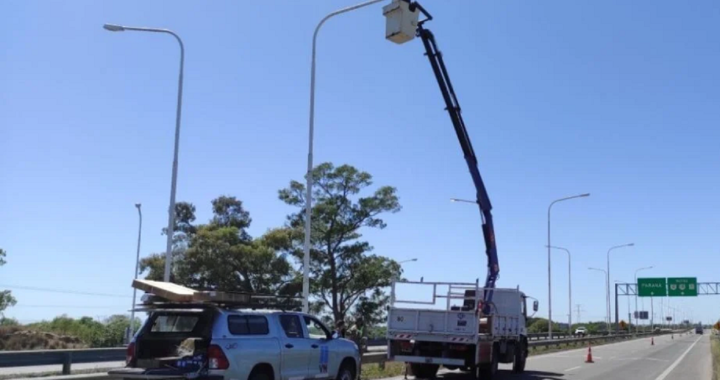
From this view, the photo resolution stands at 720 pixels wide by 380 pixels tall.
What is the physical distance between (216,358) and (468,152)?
14175 millimetres

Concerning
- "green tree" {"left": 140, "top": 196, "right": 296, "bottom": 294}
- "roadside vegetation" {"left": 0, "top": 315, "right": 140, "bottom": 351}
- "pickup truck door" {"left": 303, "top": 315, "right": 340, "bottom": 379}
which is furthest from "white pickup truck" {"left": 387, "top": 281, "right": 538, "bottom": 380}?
"green tree" {"left": 140, "top": 196, "right": 296, "bottom": 294}

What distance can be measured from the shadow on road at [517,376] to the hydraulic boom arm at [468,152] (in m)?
2.34

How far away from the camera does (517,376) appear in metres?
20.9

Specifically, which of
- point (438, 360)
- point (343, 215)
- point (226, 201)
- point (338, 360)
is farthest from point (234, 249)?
point (338, 360)

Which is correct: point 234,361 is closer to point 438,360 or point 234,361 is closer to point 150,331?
point 150,331

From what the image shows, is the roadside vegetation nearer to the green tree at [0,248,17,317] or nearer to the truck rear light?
the green tree at [0,248,17,317]

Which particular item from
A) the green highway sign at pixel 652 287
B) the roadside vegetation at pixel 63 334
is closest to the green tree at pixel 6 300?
the roadside vegetation at pixel 63 334

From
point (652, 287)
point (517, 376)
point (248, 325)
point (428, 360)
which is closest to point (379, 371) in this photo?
point (428, 360)

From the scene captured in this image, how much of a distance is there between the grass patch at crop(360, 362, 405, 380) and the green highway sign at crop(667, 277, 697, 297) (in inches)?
2097

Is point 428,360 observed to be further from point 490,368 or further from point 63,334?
point 63,334

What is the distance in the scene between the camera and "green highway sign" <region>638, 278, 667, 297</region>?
68.4 metres

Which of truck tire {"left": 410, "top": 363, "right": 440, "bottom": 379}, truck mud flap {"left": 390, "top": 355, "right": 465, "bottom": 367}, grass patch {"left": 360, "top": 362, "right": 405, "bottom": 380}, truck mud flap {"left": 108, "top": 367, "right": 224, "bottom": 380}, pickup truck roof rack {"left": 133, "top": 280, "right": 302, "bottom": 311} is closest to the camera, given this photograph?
truck mud flap {"left": 108, "top": 367, "right": 224, "bottom": 380}

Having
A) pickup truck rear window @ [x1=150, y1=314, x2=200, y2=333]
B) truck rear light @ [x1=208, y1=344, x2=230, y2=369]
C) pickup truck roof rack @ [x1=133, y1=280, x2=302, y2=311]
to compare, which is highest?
pickup truck roof rack @ [x1=133, y1=280, x2=302, y2=311]

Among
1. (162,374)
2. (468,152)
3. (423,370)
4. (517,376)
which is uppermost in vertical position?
(468,152)
